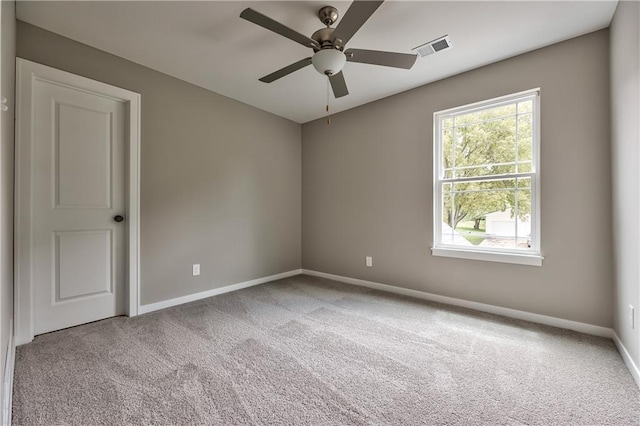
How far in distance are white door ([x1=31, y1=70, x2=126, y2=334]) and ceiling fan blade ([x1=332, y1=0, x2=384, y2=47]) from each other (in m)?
2.19

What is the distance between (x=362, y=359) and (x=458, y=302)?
5.21 feet

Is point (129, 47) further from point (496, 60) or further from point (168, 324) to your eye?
point (496, 60)

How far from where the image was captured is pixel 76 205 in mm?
2434

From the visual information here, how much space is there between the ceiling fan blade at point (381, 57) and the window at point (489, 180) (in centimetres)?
126

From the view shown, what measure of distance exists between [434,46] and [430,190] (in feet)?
4.72

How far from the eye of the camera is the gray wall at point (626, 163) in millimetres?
1712

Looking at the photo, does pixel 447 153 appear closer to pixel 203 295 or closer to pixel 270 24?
pixel 270 24

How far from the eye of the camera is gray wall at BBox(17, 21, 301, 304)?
267 cm

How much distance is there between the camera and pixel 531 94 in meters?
2.60

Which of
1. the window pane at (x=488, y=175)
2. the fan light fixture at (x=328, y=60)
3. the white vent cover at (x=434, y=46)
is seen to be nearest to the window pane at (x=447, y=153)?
the window pane at (x=488, y=175)

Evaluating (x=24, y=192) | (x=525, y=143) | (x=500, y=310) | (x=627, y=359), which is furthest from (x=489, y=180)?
(x=24, y=192)

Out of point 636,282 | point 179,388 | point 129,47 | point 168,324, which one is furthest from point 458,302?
point 129,47

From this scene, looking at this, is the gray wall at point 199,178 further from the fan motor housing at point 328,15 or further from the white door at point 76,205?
the fan motor housing at point 328,15

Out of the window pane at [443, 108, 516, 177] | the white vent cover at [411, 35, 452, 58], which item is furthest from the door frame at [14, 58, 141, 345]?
the window pane at [443, 108, 516, 177]
